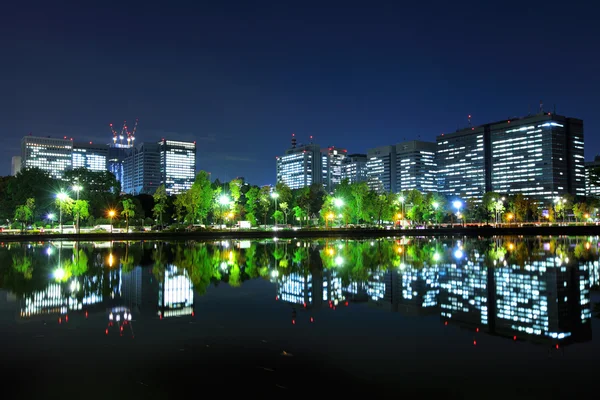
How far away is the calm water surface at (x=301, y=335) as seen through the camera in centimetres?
711

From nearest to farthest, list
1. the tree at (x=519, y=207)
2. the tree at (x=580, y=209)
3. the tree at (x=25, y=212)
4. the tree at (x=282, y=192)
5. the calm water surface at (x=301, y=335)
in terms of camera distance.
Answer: the calm water surface at (x=301, y=335)
the tree at (x=25, y=212)
the tree at (x=282, y=192)
the tree at (x=519, y=207)
the tree at (x=580, y=209)

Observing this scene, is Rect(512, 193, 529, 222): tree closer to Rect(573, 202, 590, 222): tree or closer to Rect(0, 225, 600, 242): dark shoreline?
Rect(573, 202, 590, 222): tree

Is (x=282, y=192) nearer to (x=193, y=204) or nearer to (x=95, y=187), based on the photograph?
(x=193, y=204)

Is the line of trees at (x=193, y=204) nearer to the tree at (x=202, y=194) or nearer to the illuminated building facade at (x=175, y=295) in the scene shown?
the tree at (x=202, y=194)

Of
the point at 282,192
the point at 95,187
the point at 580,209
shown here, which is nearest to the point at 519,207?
the point at 580,209

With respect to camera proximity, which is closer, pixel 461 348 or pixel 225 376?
pixel 225 376

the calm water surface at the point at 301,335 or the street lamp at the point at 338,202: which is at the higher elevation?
the street lamp at the point at 338,202

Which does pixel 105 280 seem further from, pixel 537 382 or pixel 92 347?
pixel 537 382

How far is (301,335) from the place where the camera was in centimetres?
1000

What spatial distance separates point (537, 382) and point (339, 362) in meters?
3.09

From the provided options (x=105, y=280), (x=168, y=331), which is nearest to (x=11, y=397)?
(x=168, y=331)

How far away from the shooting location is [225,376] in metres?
7.40

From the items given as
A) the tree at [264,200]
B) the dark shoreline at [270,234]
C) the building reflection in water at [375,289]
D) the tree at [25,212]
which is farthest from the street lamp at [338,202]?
the building reflection in water at [375,289]

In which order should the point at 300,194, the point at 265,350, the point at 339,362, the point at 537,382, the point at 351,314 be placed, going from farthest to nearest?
the point at 300,194 < the point at 351,314 < the point at 265,350 < the point at 339,362 < the point at 537,382
